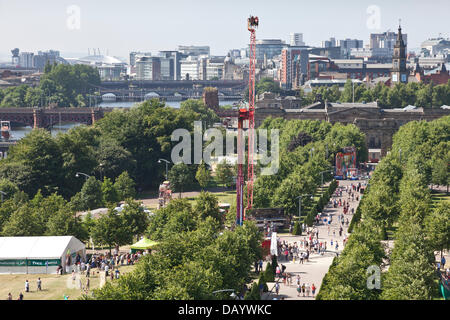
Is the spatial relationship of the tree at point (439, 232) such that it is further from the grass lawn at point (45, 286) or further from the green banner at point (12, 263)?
the green banner at point (12, 263)

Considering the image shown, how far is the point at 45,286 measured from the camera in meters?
49.6

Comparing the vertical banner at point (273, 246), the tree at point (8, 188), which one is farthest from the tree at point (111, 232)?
the tree at point (8, 188)

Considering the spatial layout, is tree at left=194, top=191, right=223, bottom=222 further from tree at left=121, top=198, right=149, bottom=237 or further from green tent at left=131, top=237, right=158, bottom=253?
green tent at left=131, top=237, right=158, bottom=253

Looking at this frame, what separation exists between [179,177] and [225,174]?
576 cm

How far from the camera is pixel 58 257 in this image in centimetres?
5350

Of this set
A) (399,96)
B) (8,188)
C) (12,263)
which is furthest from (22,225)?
(399,96)

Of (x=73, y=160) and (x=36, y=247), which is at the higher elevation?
(x=73, y=160)

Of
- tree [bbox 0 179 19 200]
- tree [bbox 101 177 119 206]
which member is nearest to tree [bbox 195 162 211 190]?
tree [bbox 101 177 119 206]

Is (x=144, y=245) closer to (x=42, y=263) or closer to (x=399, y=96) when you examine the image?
(x=42, y=263)

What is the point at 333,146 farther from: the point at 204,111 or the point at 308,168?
the point at 204,111

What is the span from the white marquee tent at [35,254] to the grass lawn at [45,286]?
2.05 ft

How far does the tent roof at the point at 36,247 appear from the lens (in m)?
53.5

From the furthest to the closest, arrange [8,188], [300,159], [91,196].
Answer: [300,159]
[8,188]
[91,196]
